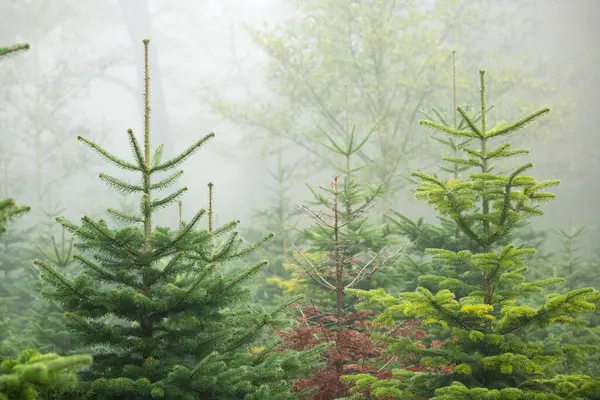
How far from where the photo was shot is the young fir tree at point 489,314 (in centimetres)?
343

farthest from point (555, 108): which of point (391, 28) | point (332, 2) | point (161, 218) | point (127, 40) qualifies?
point (127, 40)

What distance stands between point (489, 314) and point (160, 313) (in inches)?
96.2

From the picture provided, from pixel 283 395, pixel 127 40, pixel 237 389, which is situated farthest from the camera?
pixel 127 40

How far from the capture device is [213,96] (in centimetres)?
1788

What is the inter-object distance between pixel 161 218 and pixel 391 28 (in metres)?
25.2

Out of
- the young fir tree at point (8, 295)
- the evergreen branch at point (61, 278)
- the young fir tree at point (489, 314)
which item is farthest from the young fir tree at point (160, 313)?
the young fir tree at point (8, 295)

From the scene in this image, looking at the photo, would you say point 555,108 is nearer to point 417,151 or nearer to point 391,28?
point 417,151

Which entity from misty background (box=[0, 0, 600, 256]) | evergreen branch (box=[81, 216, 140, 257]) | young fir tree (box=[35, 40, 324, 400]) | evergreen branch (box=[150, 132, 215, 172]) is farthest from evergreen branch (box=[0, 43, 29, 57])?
misty background (box=[0, 0, 600, 256])

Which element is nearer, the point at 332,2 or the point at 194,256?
the point at 194,256

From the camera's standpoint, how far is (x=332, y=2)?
16.7 meters

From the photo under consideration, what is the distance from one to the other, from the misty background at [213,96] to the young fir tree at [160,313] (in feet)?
36.9

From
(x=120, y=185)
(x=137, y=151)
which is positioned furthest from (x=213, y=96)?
(x=137, y=151)

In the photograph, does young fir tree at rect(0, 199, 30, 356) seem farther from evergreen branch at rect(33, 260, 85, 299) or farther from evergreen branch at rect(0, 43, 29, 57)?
evergreen branch at rect(33, 260, 85, 299)

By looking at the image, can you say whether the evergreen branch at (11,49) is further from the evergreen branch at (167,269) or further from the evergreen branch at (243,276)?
the evergreen branch at (243,276)
